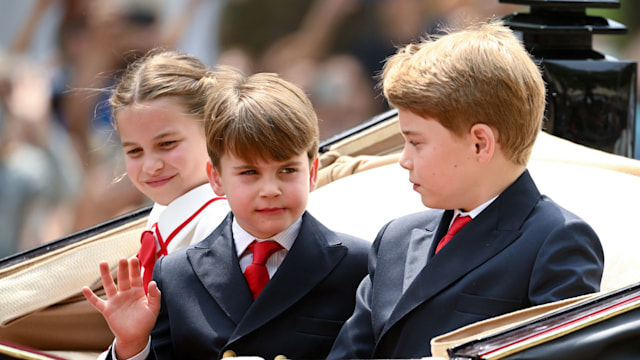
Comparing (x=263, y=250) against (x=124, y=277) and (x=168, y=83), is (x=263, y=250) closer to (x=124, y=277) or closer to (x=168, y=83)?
(x=124, y=277)

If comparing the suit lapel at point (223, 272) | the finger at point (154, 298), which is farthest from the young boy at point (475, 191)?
the finger at point (154, 298)

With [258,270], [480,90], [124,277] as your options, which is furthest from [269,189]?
[480,90]

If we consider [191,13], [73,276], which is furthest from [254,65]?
[73,276]

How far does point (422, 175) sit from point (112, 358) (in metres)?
0.56

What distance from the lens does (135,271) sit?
1.46 meters

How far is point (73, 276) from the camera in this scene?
6.49 ft

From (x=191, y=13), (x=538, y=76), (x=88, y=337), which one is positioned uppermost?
(x=191, y=13)

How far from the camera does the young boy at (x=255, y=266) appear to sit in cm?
153

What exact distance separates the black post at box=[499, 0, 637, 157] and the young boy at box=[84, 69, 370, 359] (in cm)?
83

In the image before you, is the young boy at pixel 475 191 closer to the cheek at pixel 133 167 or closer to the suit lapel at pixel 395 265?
the suit lapel at pixel 395 265

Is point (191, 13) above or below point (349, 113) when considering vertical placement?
above

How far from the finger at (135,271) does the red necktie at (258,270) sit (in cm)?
19

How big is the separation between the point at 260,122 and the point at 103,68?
227 centimetres

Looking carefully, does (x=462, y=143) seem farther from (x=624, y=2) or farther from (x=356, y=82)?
(x=624, y=2)
